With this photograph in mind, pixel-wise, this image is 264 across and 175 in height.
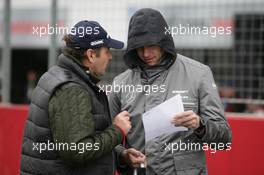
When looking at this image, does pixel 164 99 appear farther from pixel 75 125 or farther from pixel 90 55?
pixel 75 125

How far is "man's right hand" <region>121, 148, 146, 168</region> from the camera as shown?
327cm

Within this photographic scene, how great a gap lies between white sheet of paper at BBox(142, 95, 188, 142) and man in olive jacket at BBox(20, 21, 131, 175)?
183mm

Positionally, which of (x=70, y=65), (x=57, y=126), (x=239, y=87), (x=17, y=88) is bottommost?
(x=17, y=88)

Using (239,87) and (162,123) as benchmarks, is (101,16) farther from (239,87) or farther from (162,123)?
(162,123)

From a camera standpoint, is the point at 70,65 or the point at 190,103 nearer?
the point at 70,65

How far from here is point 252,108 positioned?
19.7 ft

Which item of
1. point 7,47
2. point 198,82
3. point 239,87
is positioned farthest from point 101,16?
point 198,82

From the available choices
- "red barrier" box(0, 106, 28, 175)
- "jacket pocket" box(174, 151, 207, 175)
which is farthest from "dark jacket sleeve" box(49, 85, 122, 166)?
"red barrier" box(0, 106, 28, 175)

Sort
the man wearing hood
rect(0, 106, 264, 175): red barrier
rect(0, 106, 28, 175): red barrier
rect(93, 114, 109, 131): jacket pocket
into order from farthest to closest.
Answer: rect(0, 106, 28, 175): red barrier → rect(0, 106, 264, 175): red barrier → the man wearing hood → rect(93, 114, 109, 131): jacket pocket

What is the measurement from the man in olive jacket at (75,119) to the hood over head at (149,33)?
273 millimetres

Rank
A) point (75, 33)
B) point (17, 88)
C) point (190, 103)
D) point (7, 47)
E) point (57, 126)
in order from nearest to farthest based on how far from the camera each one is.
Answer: point (57, 126) → point (75, 33) → point (190, 103) → point (7, 47) → point (17, 88)

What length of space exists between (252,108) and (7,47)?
2.78m

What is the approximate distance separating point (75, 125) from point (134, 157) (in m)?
0.57

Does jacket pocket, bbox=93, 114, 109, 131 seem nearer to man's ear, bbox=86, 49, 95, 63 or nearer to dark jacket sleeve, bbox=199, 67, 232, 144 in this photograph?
man's ear, bbox=86, 49, 95, 63
